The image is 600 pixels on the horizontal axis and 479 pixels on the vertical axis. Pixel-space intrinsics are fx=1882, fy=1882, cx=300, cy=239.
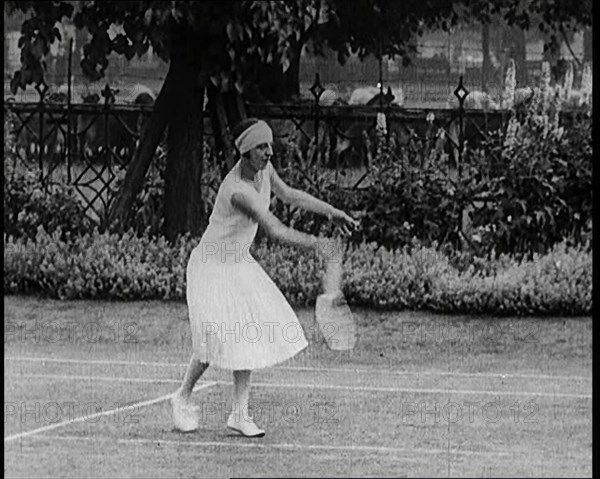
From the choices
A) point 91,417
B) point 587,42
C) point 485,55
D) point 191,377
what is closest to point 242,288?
point 191,377

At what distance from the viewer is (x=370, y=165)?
691cm

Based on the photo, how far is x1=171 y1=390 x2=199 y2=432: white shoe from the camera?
6.70 meters

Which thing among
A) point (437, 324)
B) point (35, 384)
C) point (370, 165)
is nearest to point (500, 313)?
point (437, 324)

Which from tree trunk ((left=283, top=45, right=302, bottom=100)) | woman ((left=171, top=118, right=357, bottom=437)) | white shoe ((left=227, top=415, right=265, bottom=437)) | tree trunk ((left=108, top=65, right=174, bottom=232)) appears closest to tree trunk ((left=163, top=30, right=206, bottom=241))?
tree trunk ((left=108, top=65, right=174, bottom=232))

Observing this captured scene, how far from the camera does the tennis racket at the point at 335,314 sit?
680cm

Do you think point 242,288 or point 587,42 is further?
point 587,42

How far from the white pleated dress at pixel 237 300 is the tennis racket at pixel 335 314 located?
126mm

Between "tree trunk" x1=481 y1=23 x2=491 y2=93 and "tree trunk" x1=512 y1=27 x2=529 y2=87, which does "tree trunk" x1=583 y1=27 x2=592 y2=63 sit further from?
"tree trunk" x1=481 y1=23 x2=491 y2=93

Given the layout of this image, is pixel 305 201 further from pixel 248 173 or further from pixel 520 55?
pixel 520 55

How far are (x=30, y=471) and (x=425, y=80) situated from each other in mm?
2003

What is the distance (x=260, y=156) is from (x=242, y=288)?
18.5 inches

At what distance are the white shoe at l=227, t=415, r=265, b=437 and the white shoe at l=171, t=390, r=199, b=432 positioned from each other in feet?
0.41

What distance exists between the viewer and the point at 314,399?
6758mm

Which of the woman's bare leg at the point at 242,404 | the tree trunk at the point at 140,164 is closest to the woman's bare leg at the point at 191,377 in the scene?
the woman's bare leg at the point at 242,404
